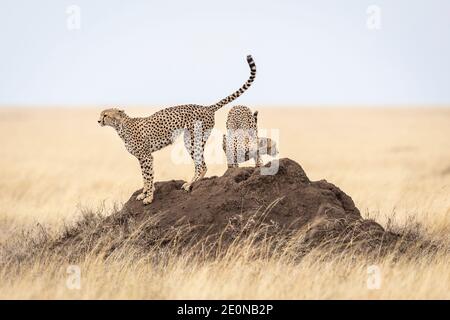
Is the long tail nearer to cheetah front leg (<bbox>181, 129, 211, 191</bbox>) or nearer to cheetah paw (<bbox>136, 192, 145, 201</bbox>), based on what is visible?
cheetah front leg (<bbox>181, 129, 211, 191</bbox>)

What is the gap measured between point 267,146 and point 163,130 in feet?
6.47

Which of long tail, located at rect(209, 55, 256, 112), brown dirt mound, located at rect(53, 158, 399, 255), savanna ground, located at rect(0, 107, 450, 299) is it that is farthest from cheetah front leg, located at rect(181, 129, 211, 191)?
savanna ground, located at rect(0, 107, 450, 299)

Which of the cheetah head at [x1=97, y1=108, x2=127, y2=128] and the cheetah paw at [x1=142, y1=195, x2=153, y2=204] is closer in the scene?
the cheetah paw at [x1=142, y1=195, x2=153, y2=204]

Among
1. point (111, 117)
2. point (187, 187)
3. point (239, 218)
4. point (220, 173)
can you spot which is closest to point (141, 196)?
point (187, 187)

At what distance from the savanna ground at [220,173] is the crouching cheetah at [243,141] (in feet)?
0.98

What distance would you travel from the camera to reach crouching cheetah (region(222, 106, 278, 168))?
37.0 feet

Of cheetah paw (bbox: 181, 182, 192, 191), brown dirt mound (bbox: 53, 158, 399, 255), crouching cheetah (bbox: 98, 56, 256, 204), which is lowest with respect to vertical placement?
brown dirt mound (bbox: 53, 158, 399, 255)

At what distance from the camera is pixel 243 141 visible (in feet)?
37.0

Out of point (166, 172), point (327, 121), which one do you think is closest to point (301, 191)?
point (166, 172)

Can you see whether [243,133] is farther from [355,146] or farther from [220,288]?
[355,146]

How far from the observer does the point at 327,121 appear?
62.0m

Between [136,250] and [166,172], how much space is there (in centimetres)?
1497

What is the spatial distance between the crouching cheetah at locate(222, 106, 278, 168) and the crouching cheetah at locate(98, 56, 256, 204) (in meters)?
1.05

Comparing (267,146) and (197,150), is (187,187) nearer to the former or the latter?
(197,150)
